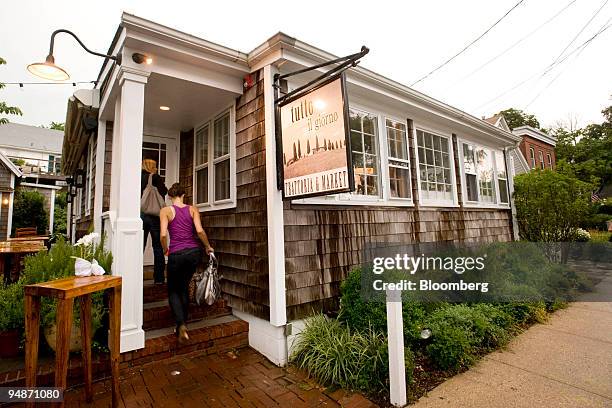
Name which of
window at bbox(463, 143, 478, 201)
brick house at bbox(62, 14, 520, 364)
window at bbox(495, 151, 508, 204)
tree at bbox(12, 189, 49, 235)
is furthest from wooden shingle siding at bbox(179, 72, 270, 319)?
tree at bbox(12, 189, 49, 235)

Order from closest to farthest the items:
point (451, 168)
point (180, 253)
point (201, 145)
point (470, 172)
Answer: point (180, 253) < point (201, 145) < point (451, 168) < point (470, 172)

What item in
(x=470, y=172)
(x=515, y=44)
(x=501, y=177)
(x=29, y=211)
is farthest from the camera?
(x=29, y=211)

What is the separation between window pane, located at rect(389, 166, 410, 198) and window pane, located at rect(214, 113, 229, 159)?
2733 millimetres

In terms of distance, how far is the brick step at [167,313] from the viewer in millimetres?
3299

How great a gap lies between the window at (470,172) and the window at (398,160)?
2.37 m

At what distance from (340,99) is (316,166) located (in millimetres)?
641

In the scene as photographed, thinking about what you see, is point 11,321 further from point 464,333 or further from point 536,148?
point 536,148

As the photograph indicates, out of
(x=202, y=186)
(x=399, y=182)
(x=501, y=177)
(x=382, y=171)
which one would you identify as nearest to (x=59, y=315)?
(x=202, y=186)

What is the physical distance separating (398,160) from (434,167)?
127 cm

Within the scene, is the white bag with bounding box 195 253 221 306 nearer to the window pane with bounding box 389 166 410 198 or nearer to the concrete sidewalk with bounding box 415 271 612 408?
the concrete sidewalk with bounding box 415 271 612 408

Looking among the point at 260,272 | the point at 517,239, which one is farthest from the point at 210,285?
the point at 517,239

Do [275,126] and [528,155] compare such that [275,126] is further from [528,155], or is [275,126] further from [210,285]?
[528,155]

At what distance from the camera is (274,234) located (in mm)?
3145

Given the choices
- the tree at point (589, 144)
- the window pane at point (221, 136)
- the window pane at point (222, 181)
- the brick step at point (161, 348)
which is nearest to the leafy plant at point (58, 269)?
the brick step at point (161, 348)
